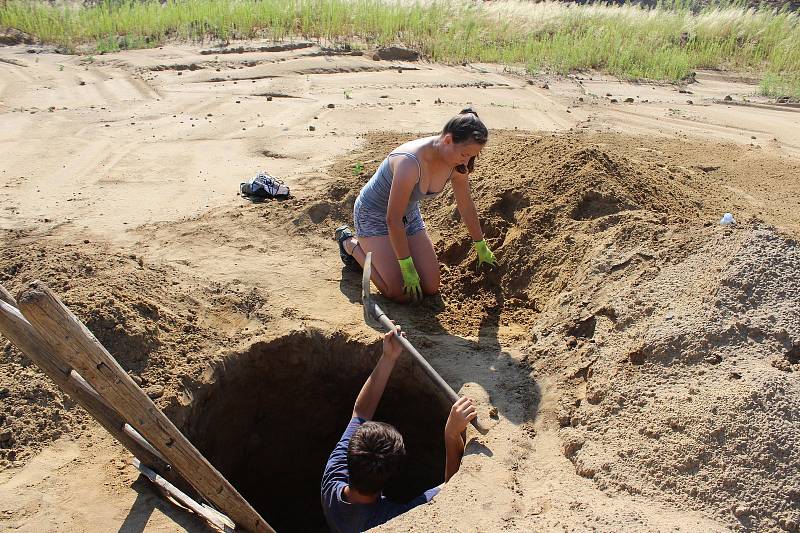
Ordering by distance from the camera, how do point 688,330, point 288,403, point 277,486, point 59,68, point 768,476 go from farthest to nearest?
point 59,68, point 277,486, point 288,403, point 688,330, point 768,476

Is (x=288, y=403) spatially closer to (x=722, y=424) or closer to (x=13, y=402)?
(x=13, y=402)

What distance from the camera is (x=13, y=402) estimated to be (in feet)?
10.7

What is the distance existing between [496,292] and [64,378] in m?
2.64

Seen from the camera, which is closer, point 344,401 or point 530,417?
point 530,417

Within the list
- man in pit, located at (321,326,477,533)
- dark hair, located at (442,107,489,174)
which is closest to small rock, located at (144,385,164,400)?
man in pit, located at (321,326,477,533)

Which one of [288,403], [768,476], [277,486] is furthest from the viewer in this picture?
[277,486]

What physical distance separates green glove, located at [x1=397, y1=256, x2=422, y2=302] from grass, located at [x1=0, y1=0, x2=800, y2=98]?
6967 mm

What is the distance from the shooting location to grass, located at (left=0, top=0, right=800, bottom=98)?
1064 centimetres

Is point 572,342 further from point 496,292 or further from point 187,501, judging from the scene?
point 187,501

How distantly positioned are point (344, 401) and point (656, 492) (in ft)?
7.04

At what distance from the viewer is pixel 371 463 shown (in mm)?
2871

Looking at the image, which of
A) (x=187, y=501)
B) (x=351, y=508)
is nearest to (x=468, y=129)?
(x=351, y=508)

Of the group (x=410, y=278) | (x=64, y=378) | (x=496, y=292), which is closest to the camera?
(x=64, y=378)

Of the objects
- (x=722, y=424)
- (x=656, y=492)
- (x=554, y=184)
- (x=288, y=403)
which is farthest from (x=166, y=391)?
(x=554, y=184)
